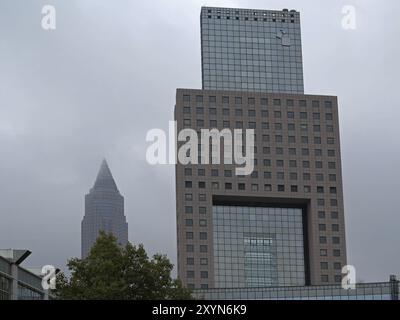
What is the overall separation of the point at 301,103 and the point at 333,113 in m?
7.00

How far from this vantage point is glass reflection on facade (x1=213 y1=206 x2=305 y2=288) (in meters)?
159

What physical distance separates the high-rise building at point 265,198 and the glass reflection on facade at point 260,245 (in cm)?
20

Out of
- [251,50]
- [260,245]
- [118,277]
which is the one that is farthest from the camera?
[251,50]

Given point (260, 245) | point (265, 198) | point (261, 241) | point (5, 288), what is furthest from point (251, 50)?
point (5, 288)

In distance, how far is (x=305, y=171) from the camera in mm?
165125

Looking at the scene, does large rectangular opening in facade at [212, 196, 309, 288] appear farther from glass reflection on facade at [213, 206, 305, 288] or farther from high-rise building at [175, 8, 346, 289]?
high-rise building at [175, 8, 346, 289]

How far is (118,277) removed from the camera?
6028 cm

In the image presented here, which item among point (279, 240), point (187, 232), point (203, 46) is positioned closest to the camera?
point (187, 232)

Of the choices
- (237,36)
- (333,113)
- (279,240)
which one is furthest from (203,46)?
(279,240)

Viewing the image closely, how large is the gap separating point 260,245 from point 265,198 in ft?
31.3

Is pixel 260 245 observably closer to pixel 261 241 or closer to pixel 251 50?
pixel 261 241

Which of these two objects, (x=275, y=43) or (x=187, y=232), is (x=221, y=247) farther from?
(x=275, y=43)

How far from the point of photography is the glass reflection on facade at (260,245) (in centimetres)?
15888

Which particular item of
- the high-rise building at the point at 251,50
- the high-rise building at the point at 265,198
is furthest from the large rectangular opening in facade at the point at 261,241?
the high-rise building at the point at 251,50
